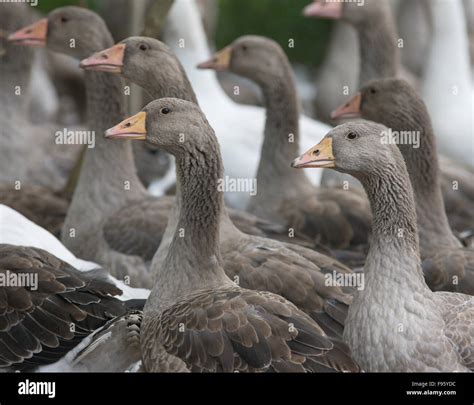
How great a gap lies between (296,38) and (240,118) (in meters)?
6.14

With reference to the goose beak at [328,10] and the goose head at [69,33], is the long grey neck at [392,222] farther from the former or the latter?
the goose beak at [328,10]

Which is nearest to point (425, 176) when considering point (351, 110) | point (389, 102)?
point (389, 102)

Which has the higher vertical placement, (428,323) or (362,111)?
(362,111)

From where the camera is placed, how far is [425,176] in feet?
25.7

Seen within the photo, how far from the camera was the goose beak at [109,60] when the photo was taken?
7.50m

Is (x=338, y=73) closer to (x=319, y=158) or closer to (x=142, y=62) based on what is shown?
(x=142, y=62)

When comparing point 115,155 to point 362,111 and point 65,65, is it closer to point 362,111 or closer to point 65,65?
point 362,111

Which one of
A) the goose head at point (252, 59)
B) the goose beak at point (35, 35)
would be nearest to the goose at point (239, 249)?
the goose beak at point (35, 35)

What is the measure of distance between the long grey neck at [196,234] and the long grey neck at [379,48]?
433cm

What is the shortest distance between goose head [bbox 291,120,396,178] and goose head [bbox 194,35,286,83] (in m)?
3.19

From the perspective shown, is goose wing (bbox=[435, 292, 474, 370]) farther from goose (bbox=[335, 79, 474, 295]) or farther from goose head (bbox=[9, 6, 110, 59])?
goose head (bbox=[9, 6, 110, 59])

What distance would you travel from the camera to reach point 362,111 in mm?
8102
